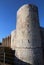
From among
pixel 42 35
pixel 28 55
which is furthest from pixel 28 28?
pixel 28 55

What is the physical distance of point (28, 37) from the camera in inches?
385

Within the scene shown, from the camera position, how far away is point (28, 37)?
32.1 feet

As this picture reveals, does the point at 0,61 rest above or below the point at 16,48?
below

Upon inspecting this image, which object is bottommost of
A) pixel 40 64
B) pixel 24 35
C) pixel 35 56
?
pixel 40 64

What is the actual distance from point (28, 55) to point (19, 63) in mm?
1023

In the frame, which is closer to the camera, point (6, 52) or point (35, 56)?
point (35, 56)

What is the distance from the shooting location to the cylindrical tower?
9.54 meters

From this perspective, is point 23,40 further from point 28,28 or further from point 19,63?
point 19,63

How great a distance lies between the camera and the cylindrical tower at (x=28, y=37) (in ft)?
31.3

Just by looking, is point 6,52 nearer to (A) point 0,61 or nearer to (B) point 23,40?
(A) point 0,61

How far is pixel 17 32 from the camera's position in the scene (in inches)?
414

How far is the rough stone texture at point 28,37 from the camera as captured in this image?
9.55 meters

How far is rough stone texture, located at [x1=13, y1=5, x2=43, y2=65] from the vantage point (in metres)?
9.55

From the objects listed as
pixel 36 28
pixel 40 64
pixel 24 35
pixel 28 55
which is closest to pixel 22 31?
pixel 24 35
